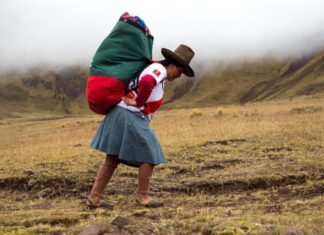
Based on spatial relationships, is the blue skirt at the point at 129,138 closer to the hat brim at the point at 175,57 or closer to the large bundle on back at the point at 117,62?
the large bundle on back at the point at 117,62

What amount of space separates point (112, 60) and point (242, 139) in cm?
703

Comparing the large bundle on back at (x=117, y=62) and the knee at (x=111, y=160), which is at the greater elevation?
the large bundle on back at (x=117, y=62)

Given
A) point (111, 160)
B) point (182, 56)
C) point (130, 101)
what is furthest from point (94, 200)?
point (182, 56)

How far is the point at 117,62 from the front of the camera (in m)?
6.94

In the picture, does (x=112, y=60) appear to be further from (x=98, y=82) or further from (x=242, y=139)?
(x=242, y=139)

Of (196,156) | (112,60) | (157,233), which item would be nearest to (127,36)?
(112,60)

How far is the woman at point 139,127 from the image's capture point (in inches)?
268

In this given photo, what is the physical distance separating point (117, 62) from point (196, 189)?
285 cm

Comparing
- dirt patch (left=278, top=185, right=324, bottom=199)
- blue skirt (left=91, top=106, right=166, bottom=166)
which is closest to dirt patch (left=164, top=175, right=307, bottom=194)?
dirt patch (left=278, top=185, right=324, bottom=199)

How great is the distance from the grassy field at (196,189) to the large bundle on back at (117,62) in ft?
5.39

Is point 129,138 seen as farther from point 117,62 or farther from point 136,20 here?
point 136,20

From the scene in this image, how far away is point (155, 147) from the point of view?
7051 mm

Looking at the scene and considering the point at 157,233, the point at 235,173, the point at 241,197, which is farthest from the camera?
the point at 235,173

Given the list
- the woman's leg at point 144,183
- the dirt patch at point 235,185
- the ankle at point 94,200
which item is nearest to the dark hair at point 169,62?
the woman's leg at point 144,183
